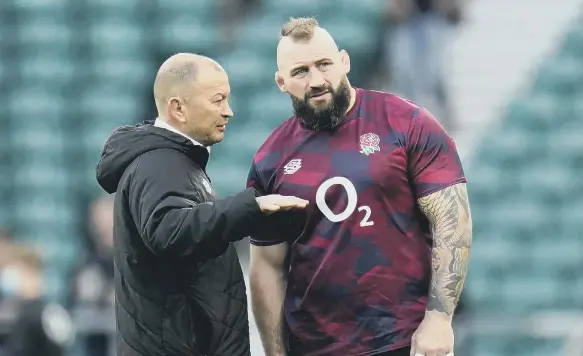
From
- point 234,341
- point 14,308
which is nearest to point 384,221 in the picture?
point 234,341

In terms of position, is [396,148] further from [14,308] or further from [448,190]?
[14,308]

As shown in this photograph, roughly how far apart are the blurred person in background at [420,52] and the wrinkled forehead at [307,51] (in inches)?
226

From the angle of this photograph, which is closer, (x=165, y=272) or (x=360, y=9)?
(x=165, y=272)

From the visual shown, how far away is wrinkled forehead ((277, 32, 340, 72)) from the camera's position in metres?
4.29

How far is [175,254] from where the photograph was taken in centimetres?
405

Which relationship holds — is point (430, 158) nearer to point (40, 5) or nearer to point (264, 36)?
point (264, 36)

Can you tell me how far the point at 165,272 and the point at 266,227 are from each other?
46 centimetres

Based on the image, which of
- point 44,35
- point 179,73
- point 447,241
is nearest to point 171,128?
point 179,73

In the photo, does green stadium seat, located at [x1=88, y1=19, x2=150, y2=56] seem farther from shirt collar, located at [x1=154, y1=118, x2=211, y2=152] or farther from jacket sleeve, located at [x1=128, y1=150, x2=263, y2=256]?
jacket sleeve, located at [x1=128, y1=150, x2=263, y2=256]

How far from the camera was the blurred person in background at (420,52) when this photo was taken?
1008 centimetres

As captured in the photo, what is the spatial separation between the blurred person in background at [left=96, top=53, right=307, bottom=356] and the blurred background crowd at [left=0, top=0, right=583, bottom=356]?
220 inches

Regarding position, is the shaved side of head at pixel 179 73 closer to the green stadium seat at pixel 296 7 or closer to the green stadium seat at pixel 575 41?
the green stadium seat at pixel 296 7

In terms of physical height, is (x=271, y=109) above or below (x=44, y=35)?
below

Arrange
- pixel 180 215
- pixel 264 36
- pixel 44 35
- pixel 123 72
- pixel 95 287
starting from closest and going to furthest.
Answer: pixel 180 215
pixel 95 287
pixel 123 72
pixel 44 35
pixel 264 36
